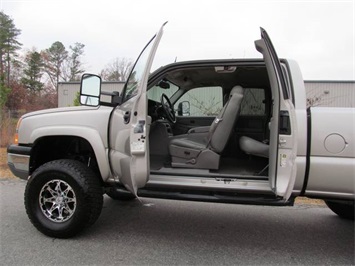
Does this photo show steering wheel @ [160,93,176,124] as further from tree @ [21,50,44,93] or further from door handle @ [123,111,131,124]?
tree @ [21,50,44,93]

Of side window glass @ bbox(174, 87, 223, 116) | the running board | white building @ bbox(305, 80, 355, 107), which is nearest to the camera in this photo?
the running board

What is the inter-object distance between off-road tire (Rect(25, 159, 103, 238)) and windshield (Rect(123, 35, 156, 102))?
3.16ft

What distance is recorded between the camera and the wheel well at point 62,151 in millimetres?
3959

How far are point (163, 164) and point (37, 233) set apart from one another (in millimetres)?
1652

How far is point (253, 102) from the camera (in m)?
4.74

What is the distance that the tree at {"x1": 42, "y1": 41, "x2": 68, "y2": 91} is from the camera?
44781mm

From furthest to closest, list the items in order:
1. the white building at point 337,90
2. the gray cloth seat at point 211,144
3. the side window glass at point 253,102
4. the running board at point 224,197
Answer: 1. the white building at point 337,90
2. the side window glass at point 253,102
3. the gray cloth seat at point 211,144
4. the running board at point 224,197

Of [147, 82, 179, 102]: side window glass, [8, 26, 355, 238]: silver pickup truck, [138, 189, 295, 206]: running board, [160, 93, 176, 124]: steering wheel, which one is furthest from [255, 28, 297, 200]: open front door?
[160, 93, 176, 124]: steering wheel

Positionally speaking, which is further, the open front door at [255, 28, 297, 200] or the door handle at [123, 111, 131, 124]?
the door handle at [123, 111, 131, 124]

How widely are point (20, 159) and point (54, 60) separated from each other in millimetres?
45294

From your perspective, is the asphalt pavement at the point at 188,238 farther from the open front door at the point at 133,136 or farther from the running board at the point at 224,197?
the open front door at the point at 133,136

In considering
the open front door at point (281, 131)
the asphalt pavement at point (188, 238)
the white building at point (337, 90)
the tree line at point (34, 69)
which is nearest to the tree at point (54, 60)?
the tree line at point (34, 69)

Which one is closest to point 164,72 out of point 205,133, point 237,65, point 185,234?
point 237,65

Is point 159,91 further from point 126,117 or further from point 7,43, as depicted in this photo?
point 7,43
